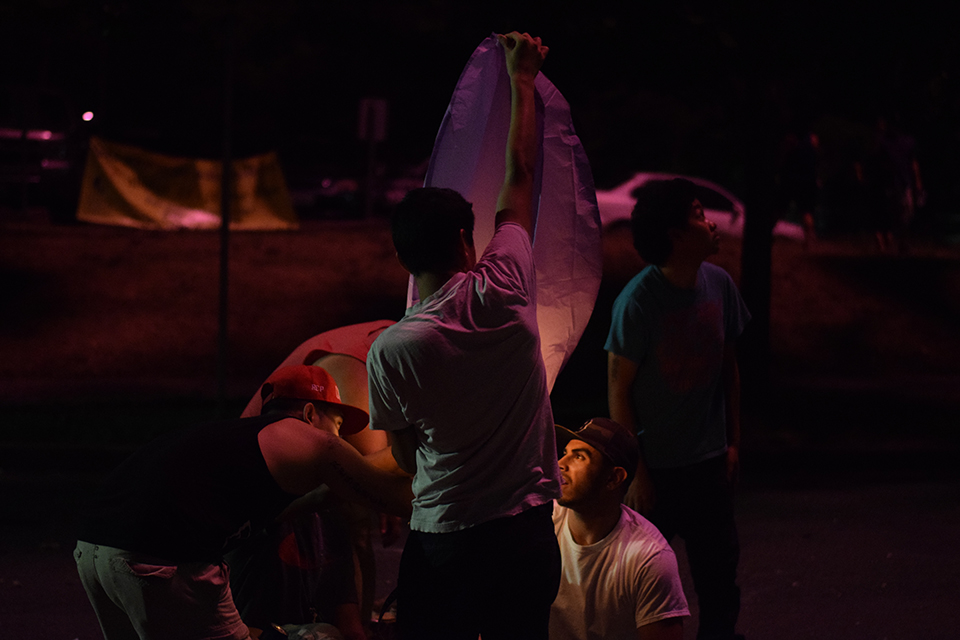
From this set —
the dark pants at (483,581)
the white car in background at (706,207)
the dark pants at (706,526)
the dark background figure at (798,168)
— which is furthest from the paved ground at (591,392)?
the dark pants at (483,581)

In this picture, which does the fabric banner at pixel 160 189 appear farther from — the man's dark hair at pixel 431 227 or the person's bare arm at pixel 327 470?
the man's dark hair at pixel 431 227

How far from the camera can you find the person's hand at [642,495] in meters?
4.07

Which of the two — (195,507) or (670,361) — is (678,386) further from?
(195,507)

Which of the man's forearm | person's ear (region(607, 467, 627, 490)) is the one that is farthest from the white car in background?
person's ear (region(607, 467, 627, 490))

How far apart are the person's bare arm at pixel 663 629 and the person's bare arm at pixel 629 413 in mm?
599

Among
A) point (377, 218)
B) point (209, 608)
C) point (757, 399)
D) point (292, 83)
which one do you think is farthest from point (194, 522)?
point (292, 83)

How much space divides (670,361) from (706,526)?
22.1 inches

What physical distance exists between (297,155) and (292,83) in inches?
406

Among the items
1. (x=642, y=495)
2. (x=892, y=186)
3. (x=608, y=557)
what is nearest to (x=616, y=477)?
(x=608, y=557)

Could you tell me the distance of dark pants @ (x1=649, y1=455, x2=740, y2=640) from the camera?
4.15 m

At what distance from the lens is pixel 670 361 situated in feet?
13.6

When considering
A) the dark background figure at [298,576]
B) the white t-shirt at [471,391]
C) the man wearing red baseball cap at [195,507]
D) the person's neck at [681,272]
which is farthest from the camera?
the person's neck at [681,272]

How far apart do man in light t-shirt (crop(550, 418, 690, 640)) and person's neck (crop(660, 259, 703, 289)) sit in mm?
618

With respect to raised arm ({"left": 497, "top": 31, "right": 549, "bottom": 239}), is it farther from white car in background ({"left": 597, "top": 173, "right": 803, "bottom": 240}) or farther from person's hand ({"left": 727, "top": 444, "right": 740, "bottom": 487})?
white car in background ({"left": 597, "top": 173, "right": 803, "bottom": 240})
